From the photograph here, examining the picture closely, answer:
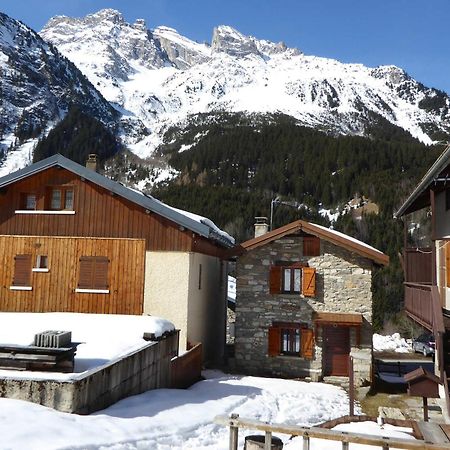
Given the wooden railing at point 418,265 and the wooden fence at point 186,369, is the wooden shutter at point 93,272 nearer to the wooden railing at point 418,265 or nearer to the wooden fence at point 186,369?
the wooden fence at point 186,369

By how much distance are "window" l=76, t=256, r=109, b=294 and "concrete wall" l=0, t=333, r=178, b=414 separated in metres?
5.33

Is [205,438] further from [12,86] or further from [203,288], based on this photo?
[12,86]

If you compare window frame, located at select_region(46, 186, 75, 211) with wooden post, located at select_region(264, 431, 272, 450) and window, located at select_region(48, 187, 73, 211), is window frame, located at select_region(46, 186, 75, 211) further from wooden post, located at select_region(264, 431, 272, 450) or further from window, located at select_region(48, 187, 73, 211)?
wooden post, located at select_region(264, 431, 272, 450)

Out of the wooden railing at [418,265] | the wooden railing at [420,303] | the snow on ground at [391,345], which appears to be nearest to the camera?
the wooden railing at [420,303]

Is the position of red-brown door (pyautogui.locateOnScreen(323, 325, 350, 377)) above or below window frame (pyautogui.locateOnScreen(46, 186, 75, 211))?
below

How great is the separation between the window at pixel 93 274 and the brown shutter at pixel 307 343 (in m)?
7.44

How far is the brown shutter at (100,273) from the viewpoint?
17.2 metres

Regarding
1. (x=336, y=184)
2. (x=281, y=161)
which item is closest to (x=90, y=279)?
(x=336, y=184)

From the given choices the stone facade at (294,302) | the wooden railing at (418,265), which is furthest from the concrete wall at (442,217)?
the stone facade at (294,302)

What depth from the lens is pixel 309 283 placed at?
62.1 feet

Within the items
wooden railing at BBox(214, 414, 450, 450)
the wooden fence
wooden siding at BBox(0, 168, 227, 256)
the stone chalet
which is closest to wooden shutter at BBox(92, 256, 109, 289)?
wooden siding at BBox(0, 168, 227, 256)

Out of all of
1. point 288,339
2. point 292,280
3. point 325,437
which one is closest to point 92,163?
point 292,280

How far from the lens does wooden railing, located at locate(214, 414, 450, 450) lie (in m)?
6.09

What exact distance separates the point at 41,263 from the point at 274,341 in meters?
8.93
